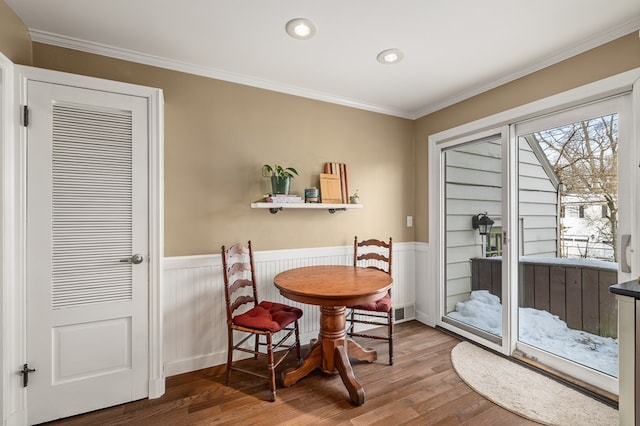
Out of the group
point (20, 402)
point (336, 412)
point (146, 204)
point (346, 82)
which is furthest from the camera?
point (346, 82)

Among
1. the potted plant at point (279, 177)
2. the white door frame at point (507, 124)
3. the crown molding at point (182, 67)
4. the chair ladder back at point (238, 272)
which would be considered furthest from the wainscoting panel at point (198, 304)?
the white door frame at point (507, 124)

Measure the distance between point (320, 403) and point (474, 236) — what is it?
223 cm

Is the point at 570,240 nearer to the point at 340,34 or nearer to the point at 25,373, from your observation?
the point at 340,34

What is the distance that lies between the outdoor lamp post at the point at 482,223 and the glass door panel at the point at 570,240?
1.05 ft

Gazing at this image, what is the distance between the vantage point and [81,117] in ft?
6.15

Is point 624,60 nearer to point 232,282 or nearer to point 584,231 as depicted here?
point 584,231

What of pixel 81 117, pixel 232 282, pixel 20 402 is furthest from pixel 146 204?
pixel 20 402

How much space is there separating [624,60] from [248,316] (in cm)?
311

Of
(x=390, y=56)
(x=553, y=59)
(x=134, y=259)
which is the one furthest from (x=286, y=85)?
(x=553, y=59)

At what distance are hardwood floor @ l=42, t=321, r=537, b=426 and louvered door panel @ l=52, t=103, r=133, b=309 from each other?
785mm

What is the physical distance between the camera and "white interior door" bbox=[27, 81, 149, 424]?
69.7 inches

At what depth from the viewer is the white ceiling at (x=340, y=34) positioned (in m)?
1.72

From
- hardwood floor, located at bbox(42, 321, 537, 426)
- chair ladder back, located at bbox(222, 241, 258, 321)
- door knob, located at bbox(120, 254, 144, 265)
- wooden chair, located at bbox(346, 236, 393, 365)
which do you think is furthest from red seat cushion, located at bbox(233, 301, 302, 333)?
door knob, located at bbox(120, 254, 144, 265)

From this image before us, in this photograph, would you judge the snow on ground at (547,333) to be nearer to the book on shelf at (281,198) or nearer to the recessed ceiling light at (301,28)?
the book on shelf at (281,198)
